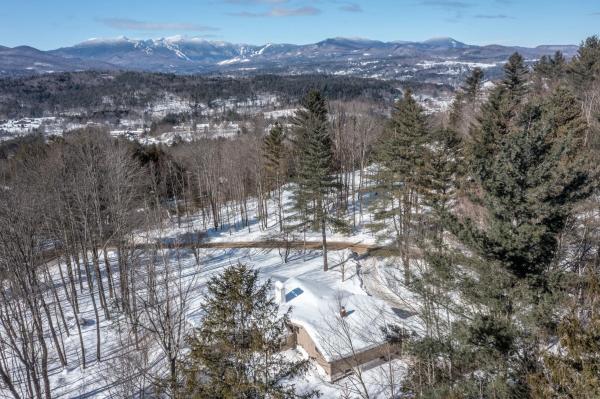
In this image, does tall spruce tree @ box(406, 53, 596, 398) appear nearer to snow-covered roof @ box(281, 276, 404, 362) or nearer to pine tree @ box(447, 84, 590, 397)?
pine tree @ box(447, 84, 590, 397)

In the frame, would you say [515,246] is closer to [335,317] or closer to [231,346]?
[231,346]

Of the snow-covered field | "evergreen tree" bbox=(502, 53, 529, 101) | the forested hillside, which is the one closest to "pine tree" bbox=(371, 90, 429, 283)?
the forested hillside

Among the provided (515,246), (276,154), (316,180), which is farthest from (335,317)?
(276,154)

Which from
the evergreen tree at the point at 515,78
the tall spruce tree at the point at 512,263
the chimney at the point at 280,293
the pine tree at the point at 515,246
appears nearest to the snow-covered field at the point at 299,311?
the chimney at the point at 280,293

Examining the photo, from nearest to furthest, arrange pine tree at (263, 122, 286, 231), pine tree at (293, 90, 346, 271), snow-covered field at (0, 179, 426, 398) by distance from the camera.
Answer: snow-covered field at (0, 179, 426, 398) < pine tree at (293, 90, 346, 271) < pine tree at (263, 122, 286, 231)

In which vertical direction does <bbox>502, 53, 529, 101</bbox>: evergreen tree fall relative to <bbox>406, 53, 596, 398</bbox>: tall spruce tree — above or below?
above

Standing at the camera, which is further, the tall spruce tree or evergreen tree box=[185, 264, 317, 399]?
the tall spruce tree

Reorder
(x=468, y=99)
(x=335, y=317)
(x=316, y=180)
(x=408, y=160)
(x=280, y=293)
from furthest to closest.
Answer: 1. (x=468, y=99)
2. (x=316, y=180)
3. (x=408, y=160)
4. (x=280, y=293)
5. (x=335, y=317)
